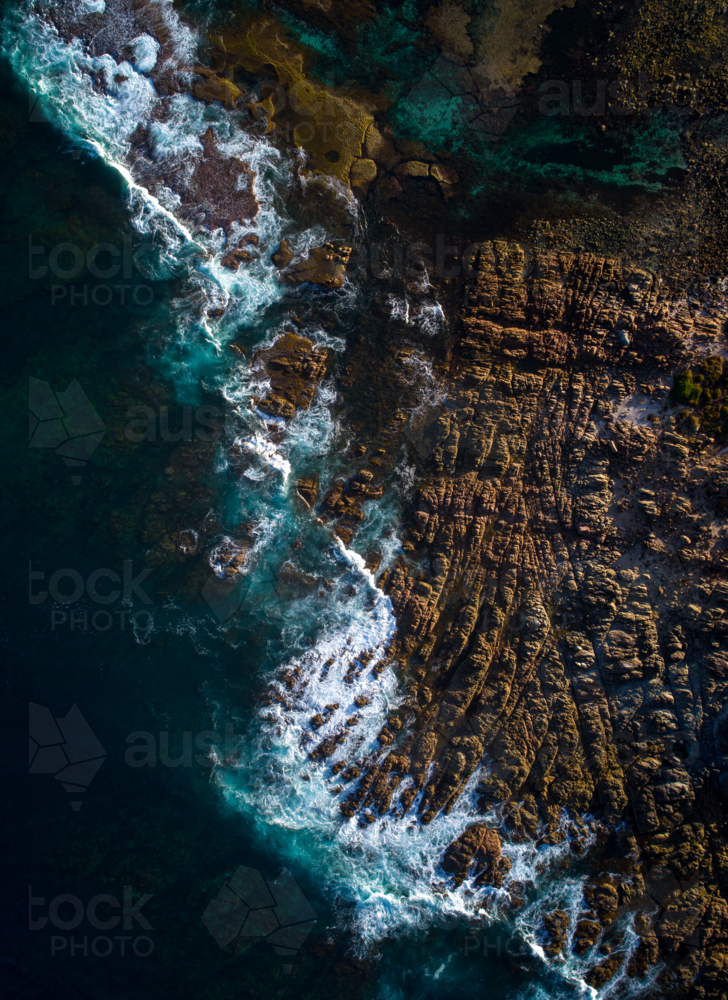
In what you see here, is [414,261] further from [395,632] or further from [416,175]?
[395,632]

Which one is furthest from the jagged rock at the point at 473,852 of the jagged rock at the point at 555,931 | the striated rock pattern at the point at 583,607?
the jagged rock at the point at 555,931

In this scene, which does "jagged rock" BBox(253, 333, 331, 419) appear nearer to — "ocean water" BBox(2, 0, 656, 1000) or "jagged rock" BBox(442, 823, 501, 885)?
"ocean water" BBox(2, 0, 656, 1000)

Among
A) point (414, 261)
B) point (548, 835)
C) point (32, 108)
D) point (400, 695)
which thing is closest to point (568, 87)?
point (414, 261)

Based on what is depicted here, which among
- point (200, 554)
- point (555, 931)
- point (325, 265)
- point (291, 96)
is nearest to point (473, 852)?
point (555, 931)

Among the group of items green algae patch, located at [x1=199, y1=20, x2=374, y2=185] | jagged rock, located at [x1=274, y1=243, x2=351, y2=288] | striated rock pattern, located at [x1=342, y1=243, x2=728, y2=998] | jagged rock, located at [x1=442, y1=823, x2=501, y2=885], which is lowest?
jagged rock, located at [x1=442, y1=823, x2=501, y2=885]

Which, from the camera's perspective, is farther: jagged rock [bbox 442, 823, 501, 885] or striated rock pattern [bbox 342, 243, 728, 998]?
jagged rock [bbox 442, 823, 501, 885]

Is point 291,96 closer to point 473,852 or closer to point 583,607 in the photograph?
point 583,607

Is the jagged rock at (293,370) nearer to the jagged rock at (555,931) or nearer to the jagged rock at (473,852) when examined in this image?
the jagged rock at (473,852)

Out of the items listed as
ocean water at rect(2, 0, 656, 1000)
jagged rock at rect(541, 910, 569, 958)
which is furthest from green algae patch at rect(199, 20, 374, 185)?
jagged rock at rect(541, 910, 569, 958)
